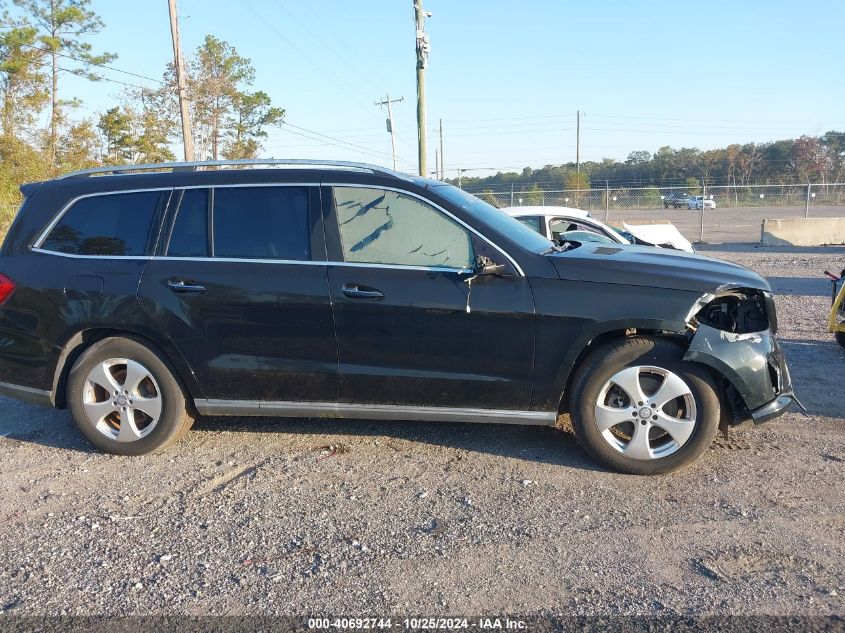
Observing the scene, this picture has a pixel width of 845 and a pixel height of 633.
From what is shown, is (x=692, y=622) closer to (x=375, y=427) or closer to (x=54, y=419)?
(x=375, y=427)

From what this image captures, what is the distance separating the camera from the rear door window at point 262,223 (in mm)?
4305

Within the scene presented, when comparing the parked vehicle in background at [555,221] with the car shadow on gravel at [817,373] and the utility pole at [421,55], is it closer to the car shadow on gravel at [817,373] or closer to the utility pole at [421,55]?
the car shadow on gravel at [817,373]

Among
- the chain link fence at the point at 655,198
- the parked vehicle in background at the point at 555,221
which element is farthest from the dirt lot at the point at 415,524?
the chain link fence at the point at 655,198

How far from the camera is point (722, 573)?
3021mm

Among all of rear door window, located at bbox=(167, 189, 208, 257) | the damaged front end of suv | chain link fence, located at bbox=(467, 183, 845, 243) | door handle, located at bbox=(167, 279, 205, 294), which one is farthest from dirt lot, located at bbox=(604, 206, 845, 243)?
door handle, located at bbox=(167, 279, 205, 294)

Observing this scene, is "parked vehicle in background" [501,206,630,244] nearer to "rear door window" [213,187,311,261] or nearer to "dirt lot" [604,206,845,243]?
"rear door window" [213,187,311,261]

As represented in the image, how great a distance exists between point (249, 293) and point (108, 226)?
1.16 metres

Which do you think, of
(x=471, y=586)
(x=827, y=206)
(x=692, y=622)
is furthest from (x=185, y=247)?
(x=827, y=206)

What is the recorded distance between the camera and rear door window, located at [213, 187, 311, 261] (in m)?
4.30

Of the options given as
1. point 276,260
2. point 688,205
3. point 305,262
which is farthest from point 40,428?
point 688,205

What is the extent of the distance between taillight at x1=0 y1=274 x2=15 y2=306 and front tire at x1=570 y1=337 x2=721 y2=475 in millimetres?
3705

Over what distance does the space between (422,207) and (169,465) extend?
2286 millimetres

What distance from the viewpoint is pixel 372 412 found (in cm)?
430

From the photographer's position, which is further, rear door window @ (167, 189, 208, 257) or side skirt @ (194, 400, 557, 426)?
rear door window @ (167, 189, 208, 257)
